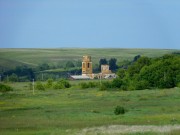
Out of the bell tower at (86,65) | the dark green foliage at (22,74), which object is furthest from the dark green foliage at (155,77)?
the dark green foliage at (22,74)

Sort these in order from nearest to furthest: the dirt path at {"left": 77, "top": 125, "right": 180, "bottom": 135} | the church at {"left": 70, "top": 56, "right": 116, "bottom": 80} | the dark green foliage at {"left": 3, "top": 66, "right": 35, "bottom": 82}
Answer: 1. the dirt path at {"left": 77, "top": 125, "right": 180, "bottom": 135}
2. the church at {"left": 70, "top": 56, "right": 116, "bottom": 80}
3. the dark green foliage at {"left": 3, "top": 66, "right": 35, "bottom": 82}

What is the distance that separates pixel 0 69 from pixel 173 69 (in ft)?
292

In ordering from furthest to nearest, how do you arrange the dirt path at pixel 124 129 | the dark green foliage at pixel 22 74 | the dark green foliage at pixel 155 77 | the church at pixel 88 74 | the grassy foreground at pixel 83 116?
the dark green foliage at pixel 22 74
the church at pixel 88 74
the dark green foliage at pixel 155 77
the grassy foreground at pixel 83 116
the dirt path at pixel 124 129

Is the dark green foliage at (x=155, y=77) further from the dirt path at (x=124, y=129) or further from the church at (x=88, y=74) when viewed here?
the church at (x=88, y=74)

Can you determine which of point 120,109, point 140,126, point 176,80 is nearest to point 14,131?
point 140,126

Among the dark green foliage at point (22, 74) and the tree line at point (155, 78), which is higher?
Answer: the tree line at point (155, 78)

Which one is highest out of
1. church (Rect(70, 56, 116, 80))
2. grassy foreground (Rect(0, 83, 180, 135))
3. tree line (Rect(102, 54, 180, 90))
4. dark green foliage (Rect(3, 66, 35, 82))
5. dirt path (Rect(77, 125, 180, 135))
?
dirt path (Rect(77, 125, 180, 135))

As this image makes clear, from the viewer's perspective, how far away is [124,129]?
31.0 m

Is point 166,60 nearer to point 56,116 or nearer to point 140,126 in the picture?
point 56,116

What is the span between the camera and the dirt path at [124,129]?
1174 inches

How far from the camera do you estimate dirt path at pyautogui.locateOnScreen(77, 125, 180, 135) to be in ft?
97.9

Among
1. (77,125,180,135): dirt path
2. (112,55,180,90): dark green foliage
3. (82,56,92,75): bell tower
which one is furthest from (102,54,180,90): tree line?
(82,56,92,75): bell tower

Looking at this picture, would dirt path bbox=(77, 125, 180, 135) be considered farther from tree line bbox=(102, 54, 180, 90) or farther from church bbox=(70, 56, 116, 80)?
church bbox=(70, 56, 116, 80)

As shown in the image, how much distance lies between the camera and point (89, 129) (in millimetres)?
31344
